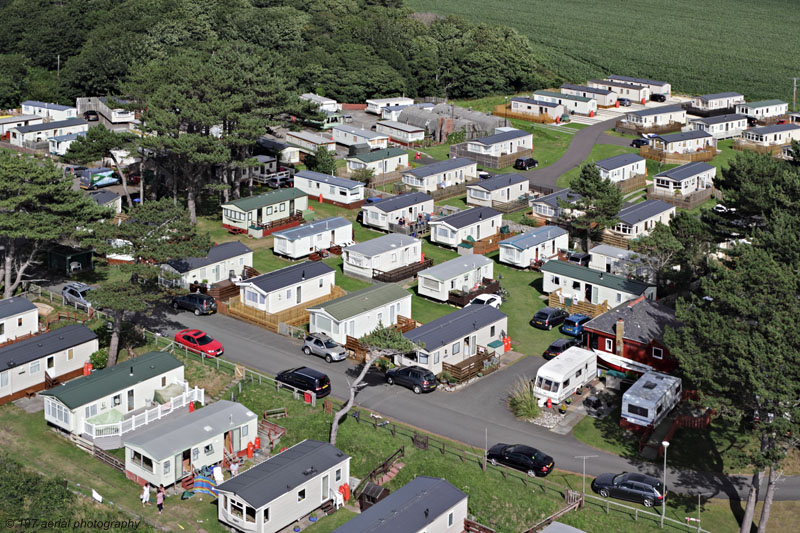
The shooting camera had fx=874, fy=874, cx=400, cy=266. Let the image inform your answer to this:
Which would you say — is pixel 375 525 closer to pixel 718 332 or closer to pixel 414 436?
pixel 414 436

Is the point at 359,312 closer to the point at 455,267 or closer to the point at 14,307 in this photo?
the point at 455,267

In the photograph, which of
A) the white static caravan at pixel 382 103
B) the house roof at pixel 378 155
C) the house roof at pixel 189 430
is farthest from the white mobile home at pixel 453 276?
the white static caravan at pixel 382 103

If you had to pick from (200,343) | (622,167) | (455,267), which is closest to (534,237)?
(455,267)

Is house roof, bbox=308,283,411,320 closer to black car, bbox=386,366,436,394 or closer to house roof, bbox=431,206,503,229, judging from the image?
black car, bbox=386,366,436,394

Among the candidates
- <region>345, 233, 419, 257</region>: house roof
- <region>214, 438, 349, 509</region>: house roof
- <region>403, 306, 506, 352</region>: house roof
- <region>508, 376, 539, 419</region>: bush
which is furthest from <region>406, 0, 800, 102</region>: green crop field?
<region>214, 438, 349, 509</region>: house roof

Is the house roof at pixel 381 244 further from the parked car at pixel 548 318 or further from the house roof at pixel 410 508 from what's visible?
the house roof at pixel 410 508

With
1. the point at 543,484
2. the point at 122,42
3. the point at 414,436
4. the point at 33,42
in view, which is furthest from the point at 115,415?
the point at 33,42
